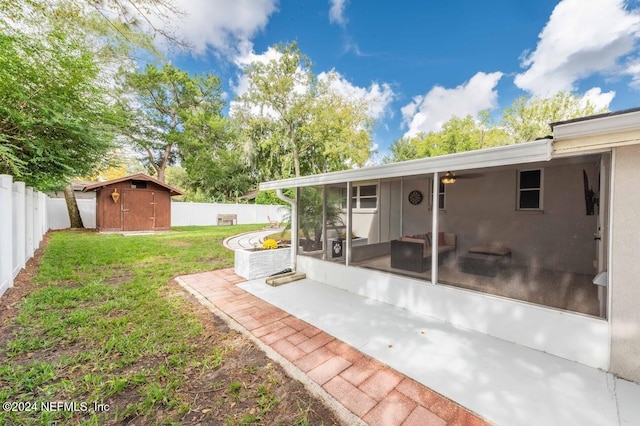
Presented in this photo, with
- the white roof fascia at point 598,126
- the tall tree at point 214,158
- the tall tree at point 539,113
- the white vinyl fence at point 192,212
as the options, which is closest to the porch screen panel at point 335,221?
the white roof fascia at point 598,126

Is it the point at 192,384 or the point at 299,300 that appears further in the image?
the point at 299,300

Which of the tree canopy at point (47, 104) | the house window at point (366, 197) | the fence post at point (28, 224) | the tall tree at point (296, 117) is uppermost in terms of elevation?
the tall tree at point (296, 117)

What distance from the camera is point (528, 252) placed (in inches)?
225

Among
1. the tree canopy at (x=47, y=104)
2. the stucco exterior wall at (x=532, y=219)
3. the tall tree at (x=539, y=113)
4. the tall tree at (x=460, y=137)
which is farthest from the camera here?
the tall tree at (x=460, y=137)

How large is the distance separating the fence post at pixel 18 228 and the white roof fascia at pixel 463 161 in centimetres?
620

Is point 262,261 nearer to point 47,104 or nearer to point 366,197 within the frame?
point 366,197

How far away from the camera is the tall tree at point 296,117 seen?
1886 cm

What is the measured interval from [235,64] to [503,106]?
23.4m

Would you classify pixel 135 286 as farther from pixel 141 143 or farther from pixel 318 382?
pixel 141 143

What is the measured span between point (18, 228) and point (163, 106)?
1963cm

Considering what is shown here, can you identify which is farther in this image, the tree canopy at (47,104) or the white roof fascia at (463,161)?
the tree canopy at (47,104)

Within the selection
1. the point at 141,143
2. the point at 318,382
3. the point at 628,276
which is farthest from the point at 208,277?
the point at 141,143

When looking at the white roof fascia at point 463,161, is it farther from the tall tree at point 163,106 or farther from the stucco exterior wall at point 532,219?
the tall tree at point 163,106

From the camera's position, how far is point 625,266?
7.66ft
